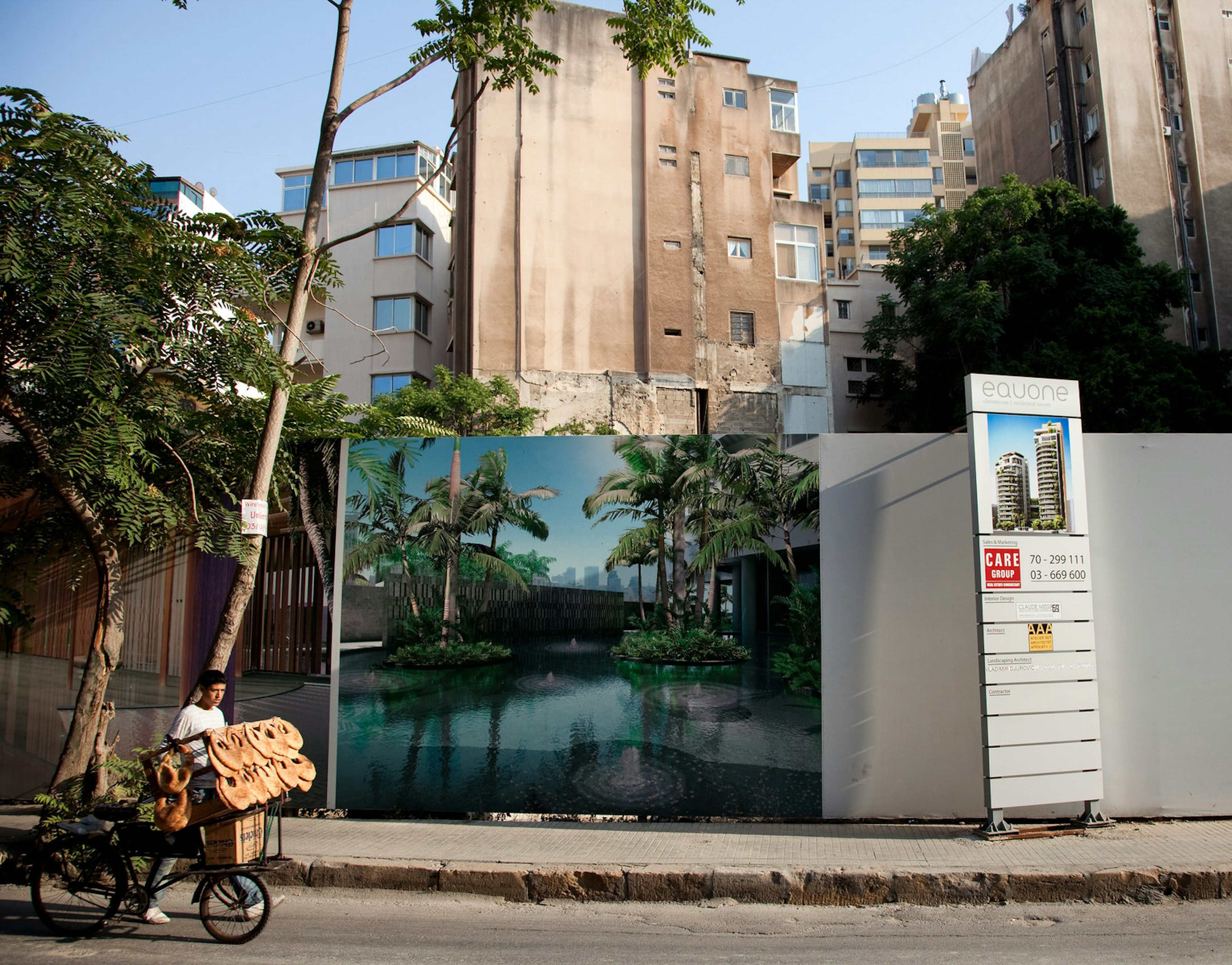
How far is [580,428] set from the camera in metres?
28.0

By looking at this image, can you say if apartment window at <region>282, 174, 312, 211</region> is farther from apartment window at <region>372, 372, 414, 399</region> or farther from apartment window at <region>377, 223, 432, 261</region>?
apartment window at <region>372, 372, 414, 399</region>

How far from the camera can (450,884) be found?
602cm

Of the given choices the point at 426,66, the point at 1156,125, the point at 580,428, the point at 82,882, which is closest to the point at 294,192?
the point at 580,428

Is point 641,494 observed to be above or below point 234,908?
above

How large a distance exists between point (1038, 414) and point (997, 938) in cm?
401

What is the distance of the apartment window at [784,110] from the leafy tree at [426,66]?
88.4 feet

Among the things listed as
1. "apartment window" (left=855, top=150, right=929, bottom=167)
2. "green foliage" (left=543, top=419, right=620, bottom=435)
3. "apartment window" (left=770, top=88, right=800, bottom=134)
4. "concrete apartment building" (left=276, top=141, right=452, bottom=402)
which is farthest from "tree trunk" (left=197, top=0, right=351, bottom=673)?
A: "apartment window" (left=855, top=150, right=929, bottom=167)

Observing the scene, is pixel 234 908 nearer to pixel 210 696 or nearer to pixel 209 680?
pixel 210 696

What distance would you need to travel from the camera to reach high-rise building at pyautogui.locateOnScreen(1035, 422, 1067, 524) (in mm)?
7035

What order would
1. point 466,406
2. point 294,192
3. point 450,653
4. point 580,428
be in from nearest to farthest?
point 450,653 → point 466,406 → point 580,428 → point 294,192

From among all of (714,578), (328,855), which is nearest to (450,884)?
(328,855)

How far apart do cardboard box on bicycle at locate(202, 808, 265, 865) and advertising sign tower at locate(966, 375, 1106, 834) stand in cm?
523

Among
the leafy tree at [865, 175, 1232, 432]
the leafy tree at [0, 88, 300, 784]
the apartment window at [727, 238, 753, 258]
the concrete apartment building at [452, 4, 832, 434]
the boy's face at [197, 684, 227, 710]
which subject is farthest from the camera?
the apartment window at [727, 238, 753, 258]

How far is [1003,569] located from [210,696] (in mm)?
5913
